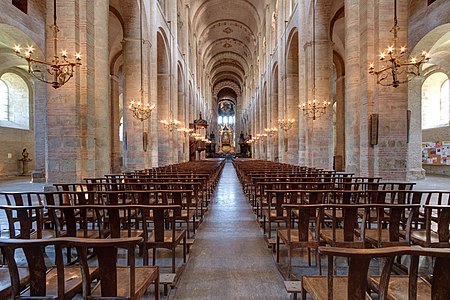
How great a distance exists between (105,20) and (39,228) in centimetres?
897

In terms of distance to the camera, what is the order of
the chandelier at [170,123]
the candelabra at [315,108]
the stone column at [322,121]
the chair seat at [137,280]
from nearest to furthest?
the chair seat at [137,280]
the candelabra at [315,108]
the stone column at [322,121]
the chandelier at [170,123]

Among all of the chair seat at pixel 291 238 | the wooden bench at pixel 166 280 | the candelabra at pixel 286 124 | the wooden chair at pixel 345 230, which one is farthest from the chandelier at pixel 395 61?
the candelabra at pixel 286 124

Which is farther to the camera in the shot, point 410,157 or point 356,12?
point 410,157

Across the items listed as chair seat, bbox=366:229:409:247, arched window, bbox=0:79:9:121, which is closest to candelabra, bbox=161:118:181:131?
arched window, bbox=0:79:9:121

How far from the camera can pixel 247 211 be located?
854 cm

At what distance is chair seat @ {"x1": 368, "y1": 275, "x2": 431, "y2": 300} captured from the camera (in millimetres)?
2389

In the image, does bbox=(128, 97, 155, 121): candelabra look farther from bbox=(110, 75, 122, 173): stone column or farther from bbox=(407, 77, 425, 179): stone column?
bbox=(407, 77, 425, 179): stone column

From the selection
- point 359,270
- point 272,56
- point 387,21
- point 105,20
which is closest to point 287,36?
point 272,56

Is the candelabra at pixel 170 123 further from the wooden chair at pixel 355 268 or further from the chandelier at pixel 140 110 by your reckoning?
the wooden chair at pixel 355 268

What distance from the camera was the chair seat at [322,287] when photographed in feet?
8.08

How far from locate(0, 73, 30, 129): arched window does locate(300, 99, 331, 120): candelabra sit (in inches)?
740

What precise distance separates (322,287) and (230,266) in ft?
6.51

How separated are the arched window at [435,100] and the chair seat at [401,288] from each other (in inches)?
873

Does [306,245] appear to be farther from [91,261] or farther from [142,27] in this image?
[142,27]
